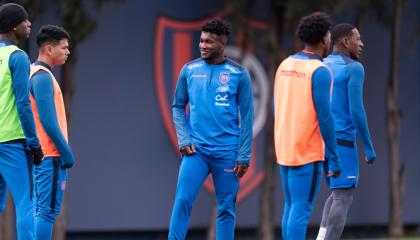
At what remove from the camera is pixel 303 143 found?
865 centimetres

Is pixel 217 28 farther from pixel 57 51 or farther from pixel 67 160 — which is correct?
pixel 67 160

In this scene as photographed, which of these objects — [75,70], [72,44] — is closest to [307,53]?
[72,44]

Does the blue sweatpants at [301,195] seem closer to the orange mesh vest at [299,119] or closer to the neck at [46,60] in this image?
the orange mesh vest at [299,119]

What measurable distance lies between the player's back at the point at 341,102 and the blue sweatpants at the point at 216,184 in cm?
114

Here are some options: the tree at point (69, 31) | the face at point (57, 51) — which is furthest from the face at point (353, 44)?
the tree at point (69, 31)

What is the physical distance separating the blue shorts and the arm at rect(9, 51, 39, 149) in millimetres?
2830

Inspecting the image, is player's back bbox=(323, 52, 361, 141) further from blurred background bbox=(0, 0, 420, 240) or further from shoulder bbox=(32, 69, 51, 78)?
blurred background bbox=(0, 0, 420, 240)

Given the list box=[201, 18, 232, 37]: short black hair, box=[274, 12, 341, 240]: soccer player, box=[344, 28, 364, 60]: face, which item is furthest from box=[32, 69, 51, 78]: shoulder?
box=[344, 28, 364, 60]: face

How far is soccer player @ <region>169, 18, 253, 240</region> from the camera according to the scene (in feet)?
28.3

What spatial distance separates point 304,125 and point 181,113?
1.09 meters

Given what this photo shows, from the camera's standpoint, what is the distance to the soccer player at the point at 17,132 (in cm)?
800

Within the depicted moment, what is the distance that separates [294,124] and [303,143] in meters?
0.18

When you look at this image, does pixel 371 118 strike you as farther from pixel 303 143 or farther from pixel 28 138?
pixel 28 138

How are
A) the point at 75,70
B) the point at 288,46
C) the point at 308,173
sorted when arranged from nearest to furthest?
the point at 308,173 → the point at 75,70 → the point at 288,46
